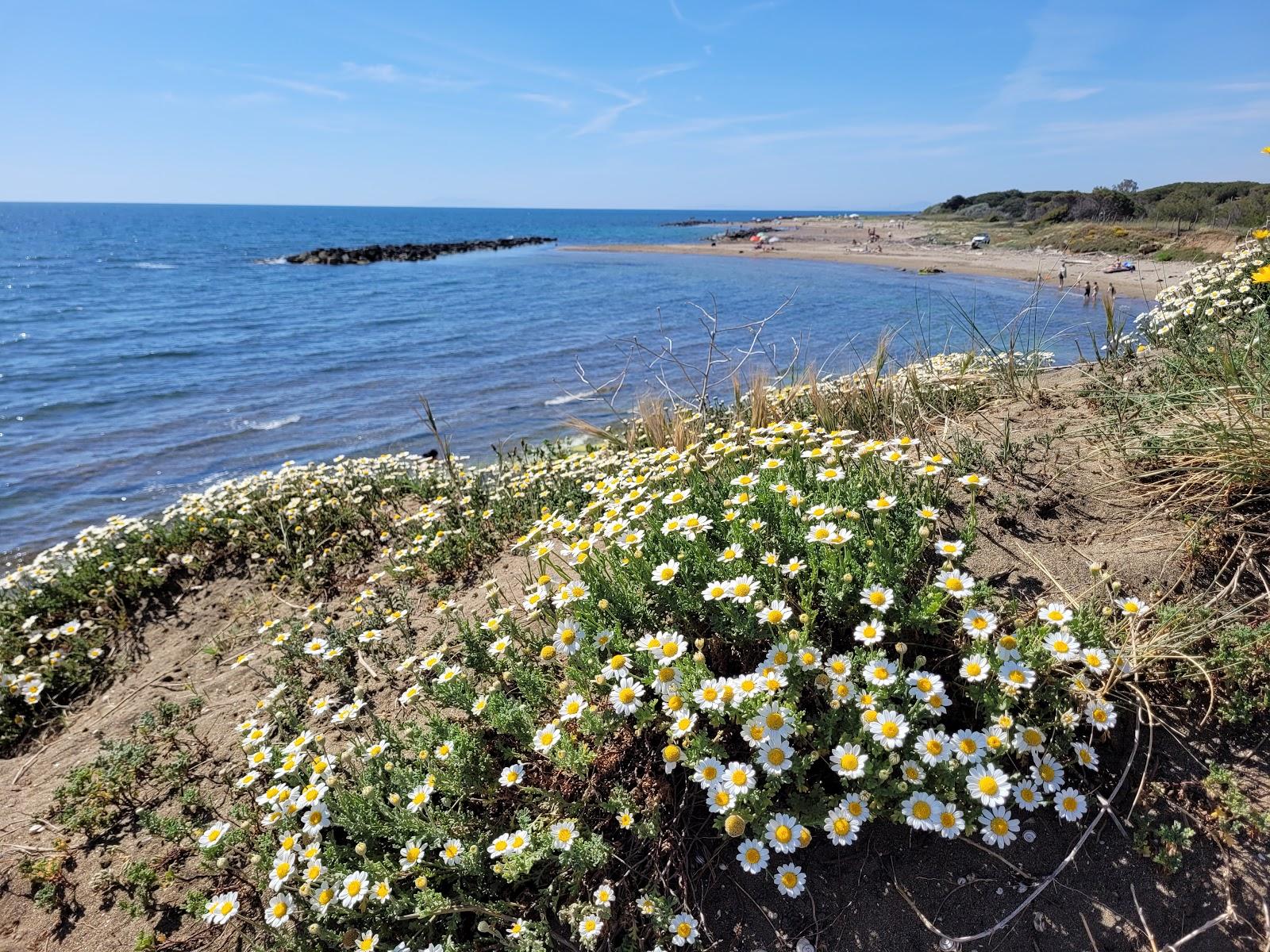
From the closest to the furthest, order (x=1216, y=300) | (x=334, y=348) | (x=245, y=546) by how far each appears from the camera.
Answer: (x=1216, y=300) → (x=245, y=546) → (x=334, y=348)

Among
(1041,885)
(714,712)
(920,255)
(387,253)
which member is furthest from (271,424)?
(387,253)

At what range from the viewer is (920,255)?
3503 centimetres

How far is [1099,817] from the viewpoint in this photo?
2.20 metres

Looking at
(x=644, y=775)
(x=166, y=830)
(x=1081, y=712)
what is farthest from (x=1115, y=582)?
(x=166, y=830)

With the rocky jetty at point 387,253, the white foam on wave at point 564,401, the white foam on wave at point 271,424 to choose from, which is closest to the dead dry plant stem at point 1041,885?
the white foam on wave at point 564,401

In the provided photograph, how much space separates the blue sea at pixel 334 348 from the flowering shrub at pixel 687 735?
3184mm

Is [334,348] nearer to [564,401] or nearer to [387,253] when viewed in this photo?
[564,401]

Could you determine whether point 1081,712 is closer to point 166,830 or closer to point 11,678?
point 166,830

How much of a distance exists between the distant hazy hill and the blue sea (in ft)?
36.4

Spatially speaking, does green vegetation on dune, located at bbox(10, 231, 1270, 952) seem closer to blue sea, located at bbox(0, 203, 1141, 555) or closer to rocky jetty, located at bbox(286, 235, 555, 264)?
blue sea, located at bbox(0, 203, 1141, 555)

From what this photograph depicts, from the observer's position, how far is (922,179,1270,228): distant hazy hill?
26094mm

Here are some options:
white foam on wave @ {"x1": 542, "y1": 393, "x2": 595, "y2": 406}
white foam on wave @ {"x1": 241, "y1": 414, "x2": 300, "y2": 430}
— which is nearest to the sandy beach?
white foam on wave @ {"x1": 542, "y1": 393, "x2": 595, "y2": 406}

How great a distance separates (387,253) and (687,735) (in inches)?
2224

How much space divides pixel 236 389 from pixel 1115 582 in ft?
50.5
